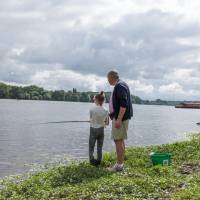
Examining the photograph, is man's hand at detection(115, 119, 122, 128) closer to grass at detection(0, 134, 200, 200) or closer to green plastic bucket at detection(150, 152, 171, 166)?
grass at detection(0, 134, 200, 200)

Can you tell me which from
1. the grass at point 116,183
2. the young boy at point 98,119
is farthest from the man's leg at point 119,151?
the young boy at point 98,119

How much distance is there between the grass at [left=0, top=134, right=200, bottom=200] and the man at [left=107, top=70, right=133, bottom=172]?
75 cm

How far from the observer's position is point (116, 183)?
11508 mm

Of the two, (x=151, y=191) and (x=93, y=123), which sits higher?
(x=93, y=123)

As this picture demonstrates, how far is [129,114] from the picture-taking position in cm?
1345

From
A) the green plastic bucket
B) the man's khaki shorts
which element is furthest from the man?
the green plastic bucket

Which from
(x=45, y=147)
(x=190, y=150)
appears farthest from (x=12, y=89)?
(x=190, y=150)

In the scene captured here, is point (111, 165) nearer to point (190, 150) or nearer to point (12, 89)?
point (190, 150)

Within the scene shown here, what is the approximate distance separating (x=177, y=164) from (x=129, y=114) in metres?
2.70

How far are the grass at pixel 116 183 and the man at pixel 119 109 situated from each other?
2.47 ft

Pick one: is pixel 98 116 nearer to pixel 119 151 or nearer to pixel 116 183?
pixel 119 151

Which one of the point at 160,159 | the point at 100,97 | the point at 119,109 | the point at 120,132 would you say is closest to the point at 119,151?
the point at 120,132

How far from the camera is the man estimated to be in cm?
1320

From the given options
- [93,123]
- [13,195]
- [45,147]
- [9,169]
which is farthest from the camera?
[45,147]
